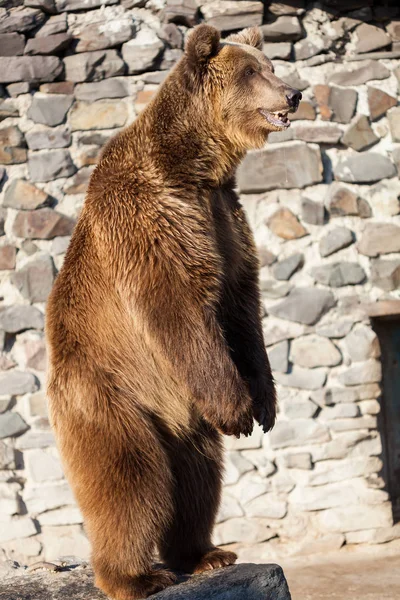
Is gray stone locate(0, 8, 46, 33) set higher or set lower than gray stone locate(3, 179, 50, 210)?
higher

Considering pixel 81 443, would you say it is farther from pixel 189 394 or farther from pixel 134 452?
pixel 189 394

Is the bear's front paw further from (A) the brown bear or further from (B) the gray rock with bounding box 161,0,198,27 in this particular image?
(B) the gray rock with bounding box 161,0,198,27

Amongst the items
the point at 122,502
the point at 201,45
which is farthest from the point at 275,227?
the point at 122,502

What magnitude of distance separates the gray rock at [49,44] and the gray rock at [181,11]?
0.67 m

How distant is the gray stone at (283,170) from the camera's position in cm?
581

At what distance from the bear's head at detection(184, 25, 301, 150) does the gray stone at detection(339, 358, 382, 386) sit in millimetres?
2708

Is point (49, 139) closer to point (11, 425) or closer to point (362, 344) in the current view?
point (11, 425)

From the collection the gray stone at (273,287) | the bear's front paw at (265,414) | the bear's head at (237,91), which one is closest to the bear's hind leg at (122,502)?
the bear's front paw at (265,414)

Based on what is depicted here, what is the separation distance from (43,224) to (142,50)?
4.28 ft

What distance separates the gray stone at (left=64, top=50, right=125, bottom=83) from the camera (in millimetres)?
5852

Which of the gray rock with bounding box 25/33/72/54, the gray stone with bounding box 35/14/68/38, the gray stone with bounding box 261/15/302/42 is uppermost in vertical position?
the gray stone with bounding box 35/14/68/38

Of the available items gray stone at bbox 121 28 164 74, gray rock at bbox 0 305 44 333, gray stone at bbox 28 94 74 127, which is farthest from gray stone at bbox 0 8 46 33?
gray rock at bbox 0 305 44 333

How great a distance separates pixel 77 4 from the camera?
5879 millimetres

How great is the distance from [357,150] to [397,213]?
489 mm
